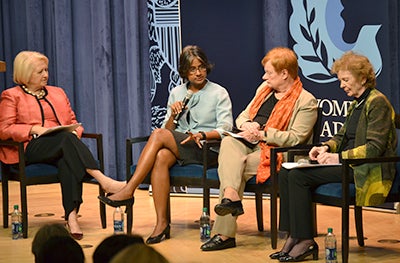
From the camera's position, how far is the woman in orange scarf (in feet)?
18.7

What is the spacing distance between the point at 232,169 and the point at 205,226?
1.57ft

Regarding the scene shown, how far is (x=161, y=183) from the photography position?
6.02 meters

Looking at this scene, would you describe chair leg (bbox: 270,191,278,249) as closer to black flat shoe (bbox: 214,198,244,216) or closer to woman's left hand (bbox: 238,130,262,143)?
black flat shoe (bbox: 214,198,244,216)

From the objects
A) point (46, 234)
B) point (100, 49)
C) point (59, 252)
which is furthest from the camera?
point (100, 49)

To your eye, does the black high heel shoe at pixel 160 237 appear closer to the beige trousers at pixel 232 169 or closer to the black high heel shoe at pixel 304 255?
the beige trousers at pixel 232 169

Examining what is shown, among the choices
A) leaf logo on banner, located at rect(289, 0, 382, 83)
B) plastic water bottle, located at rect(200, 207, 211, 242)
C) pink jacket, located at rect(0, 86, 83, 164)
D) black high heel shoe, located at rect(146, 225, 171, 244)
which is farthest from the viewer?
leaf logo on banner, located at rect(289, 0, 382, 83)

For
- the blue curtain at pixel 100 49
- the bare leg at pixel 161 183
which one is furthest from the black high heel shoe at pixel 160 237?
the blue curtain at pixel 100 49

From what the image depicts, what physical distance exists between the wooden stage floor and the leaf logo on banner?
110cm

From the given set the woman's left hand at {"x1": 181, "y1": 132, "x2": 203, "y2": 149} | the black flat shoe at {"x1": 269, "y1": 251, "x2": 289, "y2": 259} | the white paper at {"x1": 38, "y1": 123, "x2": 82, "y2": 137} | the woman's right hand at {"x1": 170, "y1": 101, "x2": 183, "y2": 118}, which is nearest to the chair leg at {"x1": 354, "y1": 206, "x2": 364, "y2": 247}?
the black flat shoe at {"x1": 269, "y1": 251, "x2": 289, "y2": 259}

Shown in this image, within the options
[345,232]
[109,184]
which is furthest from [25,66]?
[345,232]

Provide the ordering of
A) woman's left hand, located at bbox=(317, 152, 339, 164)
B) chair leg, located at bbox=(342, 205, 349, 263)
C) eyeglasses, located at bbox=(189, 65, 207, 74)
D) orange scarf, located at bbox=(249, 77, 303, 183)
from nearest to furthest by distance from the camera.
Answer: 1. chair leg, located at bbox=(342, 205, 349, 263)
2. woman's left hand, located at bbox=(317, 152, 339, 164)
3. orange scarf, located at bbox=(249, 77, 303, 183)
4. eyeglasses, located at bbox=(189, 65, 207, 74)

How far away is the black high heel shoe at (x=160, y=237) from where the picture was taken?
603 centimetres

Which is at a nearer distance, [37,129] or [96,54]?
[37,129]

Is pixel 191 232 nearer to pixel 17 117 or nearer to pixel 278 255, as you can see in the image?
pixel 278 255
